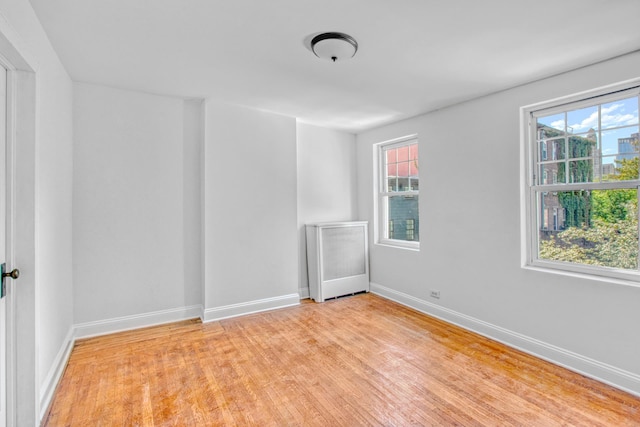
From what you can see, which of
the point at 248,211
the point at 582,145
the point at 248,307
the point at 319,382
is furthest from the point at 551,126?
the point at 248,307

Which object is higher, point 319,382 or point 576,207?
point 576,207

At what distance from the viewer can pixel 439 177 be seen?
366cm

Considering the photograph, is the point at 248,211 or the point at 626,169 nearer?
the point at 626,169

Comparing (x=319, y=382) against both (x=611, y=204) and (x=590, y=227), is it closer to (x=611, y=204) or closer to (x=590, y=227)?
(x=590, y=227)

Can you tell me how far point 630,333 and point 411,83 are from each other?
257 centimetres

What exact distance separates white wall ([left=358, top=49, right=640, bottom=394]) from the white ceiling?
23 cm

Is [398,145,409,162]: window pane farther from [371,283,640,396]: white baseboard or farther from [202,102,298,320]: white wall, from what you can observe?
[371,283,640,396]: white baseboard

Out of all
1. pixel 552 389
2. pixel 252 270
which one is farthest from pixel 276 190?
pixel 552 389

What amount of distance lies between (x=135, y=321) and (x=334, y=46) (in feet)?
10.5

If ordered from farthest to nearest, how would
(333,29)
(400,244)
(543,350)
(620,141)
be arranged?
1. (400,244)
2. (543,350)
3. (620,141)
4. (333,29)

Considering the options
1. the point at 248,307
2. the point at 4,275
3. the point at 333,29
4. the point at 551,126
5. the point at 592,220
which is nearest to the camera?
the point at 4,275

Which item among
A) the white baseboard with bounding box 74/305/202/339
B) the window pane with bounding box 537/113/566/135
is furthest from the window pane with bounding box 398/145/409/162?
the white baseboard with bounding box 74/305/202/339

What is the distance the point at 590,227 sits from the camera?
2564 mm

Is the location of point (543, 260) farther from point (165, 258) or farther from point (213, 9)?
point (165, 258)
